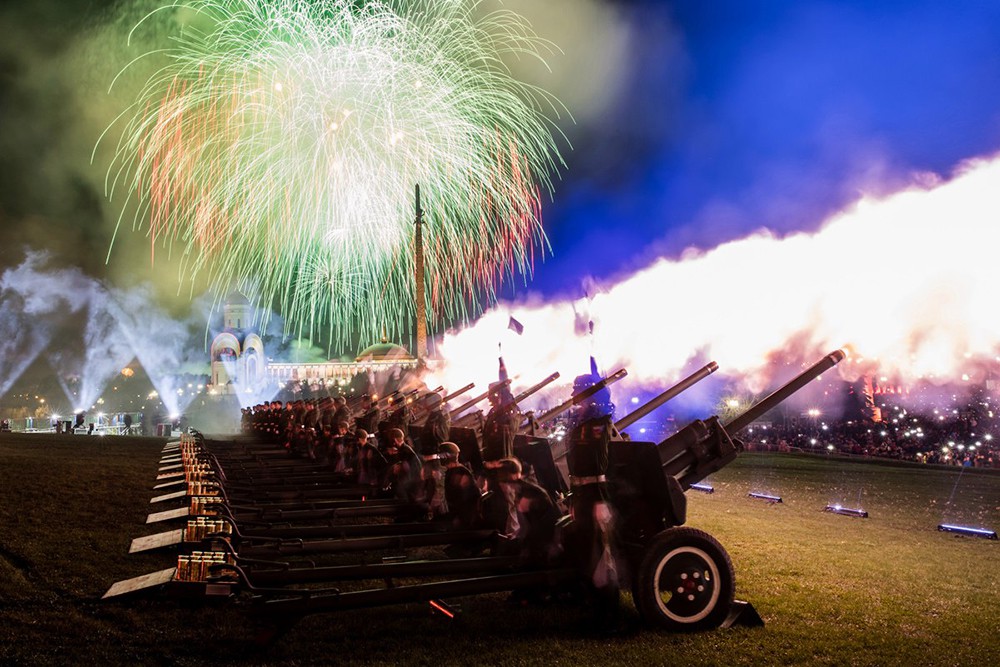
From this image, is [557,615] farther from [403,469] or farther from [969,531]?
[969,531]

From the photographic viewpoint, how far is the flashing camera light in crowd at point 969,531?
10039 millimetres

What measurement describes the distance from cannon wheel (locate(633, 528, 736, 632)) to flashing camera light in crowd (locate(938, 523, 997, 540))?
6222 millimetres

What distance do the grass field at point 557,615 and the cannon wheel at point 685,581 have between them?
168 mm

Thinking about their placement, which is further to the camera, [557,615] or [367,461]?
[367,461]

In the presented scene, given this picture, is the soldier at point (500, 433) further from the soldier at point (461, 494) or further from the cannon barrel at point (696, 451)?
the cannon barrel at point (696, 451)

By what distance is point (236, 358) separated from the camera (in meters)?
118

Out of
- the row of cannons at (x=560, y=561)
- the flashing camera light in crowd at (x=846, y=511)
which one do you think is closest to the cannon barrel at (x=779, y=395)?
the row of cannons at (x=560, y=561)

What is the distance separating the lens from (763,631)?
6.01 meters

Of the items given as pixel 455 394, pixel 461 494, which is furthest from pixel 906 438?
pixel 461 494

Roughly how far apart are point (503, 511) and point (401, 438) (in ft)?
12.1

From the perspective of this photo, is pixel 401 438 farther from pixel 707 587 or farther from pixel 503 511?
pixel 707 587

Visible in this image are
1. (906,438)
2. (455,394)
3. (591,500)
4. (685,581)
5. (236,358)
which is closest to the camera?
(685,581)

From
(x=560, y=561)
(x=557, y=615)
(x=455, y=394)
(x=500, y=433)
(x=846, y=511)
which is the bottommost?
(x=557, y=615)

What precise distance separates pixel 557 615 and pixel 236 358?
119589mm
